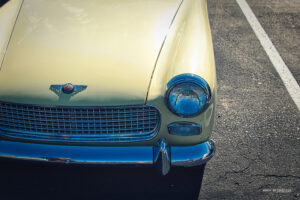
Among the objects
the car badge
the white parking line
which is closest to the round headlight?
the car badge

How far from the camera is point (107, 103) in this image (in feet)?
9.81

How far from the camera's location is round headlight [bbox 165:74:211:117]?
119 inches

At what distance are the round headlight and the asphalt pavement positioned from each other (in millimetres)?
672

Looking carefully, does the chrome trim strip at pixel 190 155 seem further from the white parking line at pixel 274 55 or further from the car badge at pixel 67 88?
the white parking line at pixel 274 55

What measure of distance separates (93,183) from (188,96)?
3.51ft

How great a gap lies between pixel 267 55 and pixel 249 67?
0.42 metres

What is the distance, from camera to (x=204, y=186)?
11.3 feet

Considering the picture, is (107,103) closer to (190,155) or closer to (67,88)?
(67,88)

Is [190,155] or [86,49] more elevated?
[86,49]

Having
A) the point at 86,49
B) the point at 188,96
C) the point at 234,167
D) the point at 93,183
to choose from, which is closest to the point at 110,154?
the point at 93,183

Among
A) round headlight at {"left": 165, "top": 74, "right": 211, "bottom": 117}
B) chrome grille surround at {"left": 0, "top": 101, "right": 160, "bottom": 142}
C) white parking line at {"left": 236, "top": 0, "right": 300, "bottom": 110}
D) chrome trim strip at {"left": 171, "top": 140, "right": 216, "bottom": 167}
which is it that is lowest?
white parking line at {"left": 236, "top": 0, "right": 300, "bottom": 110}

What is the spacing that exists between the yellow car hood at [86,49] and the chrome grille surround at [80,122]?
7cm

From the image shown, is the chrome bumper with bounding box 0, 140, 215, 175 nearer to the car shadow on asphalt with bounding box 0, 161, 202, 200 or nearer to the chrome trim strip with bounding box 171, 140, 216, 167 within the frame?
the chrome trim strip with bounding box 171, 140, 216, 167

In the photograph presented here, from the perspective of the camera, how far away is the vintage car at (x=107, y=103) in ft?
9.95
